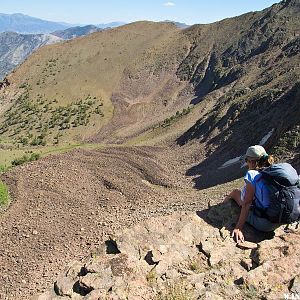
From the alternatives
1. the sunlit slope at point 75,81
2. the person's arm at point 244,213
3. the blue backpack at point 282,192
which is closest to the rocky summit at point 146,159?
the person's arm at point 244,213

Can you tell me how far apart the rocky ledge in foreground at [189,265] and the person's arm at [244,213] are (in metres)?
0.17

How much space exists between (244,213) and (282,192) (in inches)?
32.5

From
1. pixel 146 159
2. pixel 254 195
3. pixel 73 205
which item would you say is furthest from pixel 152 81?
pixel 254 195

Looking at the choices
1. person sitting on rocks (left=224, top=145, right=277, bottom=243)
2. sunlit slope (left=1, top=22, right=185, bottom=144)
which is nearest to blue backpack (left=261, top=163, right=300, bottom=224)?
person sitting on rocks (left=224, top=145, right=277, bottom=243)

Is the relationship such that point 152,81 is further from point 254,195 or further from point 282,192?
point 282,192

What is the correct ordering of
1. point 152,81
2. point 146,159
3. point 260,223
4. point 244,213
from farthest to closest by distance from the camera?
point 152,81
point 146,159
point 260,223
point 244,213

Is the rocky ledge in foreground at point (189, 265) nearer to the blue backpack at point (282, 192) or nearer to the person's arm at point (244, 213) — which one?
the person's arm at point (244, 213)

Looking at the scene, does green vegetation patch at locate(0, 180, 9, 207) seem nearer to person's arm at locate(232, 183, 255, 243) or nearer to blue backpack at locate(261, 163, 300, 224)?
person's arm at locate(232, 183, 255, 243)

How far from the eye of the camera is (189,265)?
7.55m

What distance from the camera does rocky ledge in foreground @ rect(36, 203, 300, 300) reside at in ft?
20.6

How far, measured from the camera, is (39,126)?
58.6 meters

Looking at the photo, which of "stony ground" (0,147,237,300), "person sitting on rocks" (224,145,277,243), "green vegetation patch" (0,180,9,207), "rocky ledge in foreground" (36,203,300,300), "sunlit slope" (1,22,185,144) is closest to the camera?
"rocky ledge in foreground" (36,203,300,300)

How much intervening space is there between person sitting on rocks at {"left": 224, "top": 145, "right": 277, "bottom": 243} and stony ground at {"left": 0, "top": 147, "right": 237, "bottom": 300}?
25.7 feet

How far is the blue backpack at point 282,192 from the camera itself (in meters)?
7.21
